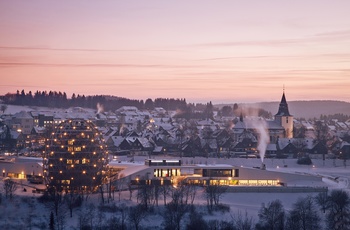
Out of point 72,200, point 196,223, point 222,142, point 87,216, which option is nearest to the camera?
point 196,223

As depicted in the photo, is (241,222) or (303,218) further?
(241,222)

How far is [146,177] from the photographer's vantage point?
44.2 meters

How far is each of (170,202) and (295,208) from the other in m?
6.82

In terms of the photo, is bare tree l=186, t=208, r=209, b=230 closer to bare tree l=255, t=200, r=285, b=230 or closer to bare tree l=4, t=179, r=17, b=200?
bare tree l=255, t=200, r=285, b=230

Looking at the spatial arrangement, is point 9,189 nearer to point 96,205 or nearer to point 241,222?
point 96,205

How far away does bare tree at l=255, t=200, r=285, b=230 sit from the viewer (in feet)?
107

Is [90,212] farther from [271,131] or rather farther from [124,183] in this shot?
[271,131]

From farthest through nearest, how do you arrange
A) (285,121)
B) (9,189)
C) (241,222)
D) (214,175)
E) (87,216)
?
(285,121) → (214,175) → (9,189) → (87,216) → (241,222)

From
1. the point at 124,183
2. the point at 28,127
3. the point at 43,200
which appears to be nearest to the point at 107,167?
the point at 124,183

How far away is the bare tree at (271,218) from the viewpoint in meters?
32.7

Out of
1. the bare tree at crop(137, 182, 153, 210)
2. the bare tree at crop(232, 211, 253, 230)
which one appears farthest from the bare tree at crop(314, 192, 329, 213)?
the bare tree at crop(137, 182, 153, 210)

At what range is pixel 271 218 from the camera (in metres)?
33.4

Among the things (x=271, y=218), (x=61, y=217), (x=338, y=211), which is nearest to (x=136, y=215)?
(x=61, y=217)

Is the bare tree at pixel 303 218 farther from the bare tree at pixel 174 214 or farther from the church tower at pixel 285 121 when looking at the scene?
the church tower at pixel 285 121
